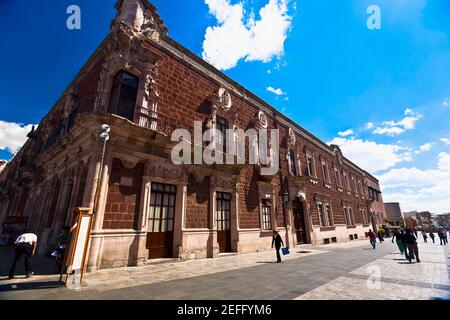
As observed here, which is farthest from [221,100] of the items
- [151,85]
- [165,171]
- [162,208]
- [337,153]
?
[337,153]

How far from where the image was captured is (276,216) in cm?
1333

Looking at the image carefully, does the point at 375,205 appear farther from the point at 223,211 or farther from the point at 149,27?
the point at 149,27

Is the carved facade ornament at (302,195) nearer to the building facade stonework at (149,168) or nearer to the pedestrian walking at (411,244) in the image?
the building facade stonework at (149,168)

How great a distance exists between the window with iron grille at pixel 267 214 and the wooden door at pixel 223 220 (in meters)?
2.73

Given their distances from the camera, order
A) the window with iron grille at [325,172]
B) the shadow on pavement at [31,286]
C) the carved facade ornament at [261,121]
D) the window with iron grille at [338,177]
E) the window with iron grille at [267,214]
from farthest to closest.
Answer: the window with iron grille at [338,177] → the window with iron grille at [325,172] → the carved facade ornament at [261,121] → the window with iron grille at [267,214] → the shadow on pavement at [31,286]

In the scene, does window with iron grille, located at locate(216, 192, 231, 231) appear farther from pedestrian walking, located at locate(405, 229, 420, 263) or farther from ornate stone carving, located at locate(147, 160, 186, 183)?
pedestrian walking, located at locate(405, 229, 420, 263)

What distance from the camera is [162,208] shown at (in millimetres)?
8289

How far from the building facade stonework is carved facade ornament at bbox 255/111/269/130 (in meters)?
0.07

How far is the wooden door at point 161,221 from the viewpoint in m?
7.82

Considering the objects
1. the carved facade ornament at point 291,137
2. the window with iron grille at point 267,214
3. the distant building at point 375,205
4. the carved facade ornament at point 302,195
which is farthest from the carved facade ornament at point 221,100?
the distant building at point 375,205

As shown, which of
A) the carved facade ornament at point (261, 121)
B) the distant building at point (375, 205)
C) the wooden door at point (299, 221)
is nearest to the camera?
the carved facade ornament at point (261, 121)

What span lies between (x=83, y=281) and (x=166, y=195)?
395cm

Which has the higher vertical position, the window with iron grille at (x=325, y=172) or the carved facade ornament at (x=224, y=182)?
the window with iron grille at (x=325, y=172)
